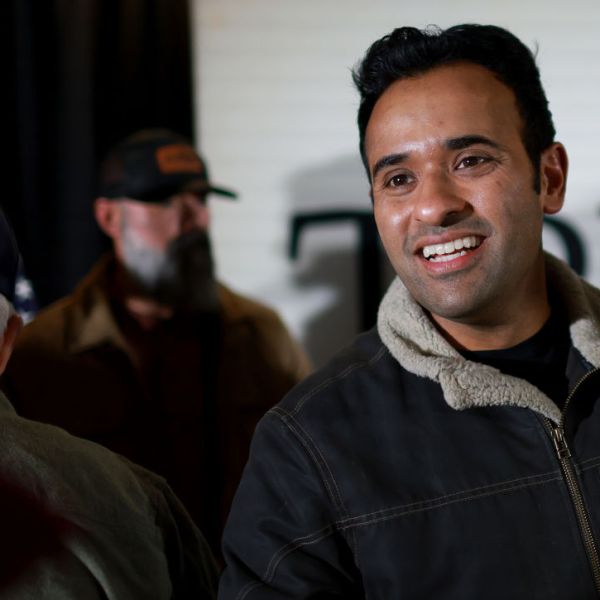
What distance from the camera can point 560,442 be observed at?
129 cm

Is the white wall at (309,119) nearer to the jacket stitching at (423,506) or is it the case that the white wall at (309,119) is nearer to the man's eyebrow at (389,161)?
the man's eyebrow at (389,161)

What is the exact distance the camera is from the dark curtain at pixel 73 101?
10.4ft

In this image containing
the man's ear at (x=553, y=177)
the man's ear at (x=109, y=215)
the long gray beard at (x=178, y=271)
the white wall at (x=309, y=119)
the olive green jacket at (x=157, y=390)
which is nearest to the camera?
the man's ear at (x=553, y=177)

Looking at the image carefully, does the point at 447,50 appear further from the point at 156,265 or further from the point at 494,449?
the point at 156,265

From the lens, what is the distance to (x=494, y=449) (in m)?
1.29

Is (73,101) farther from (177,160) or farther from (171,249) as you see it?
(171,249)

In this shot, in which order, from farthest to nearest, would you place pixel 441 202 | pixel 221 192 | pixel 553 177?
1. pixel 221 192
2. pixel 553 177
3. pixel 441 202

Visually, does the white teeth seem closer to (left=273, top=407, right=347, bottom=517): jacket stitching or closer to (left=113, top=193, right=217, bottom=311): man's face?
(left=273, top=407, right=347, bottom=517): jacket stitching

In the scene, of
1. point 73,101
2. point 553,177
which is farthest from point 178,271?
point 553,177

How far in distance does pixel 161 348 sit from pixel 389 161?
62.6 inches

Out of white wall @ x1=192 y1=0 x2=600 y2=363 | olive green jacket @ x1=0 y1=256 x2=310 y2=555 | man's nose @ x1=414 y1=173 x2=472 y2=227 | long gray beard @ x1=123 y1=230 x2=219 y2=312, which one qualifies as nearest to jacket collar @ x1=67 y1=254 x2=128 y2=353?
olive green jacket @ x1=0 y1=256 x2=310 y2=555

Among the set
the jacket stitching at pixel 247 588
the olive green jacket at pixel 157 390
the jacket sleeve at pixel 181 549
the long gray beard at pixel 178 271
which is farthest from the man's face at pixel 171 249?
the jacket stitching at pixel 247 588

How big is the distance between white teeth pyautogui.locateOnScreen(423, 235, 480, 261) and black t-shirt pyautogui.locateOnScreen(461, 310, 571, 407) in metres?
0.16

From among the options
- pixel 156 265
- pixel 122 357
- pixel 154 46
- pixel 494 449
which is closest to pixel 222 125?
pixel 154 46
